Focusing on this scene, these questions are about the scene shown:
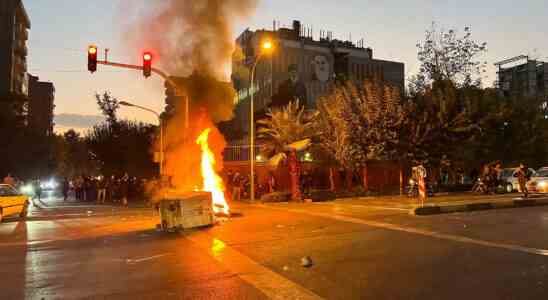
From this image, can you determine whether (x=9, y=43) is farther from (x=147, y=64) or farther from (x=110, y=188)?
(x=147, y=64)

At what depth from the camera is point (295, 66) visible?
63938 millimetres

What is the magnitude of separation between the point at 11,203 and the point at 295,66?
50.5 metres

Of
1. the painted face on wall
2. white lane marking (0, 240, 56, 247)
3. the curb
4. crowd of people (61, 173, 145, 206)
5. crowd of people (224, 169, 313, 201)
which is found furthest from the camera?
the painted face on wall

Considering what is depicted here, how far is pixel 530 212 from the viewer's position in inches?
594

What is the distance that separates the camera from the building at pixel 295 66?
201ft

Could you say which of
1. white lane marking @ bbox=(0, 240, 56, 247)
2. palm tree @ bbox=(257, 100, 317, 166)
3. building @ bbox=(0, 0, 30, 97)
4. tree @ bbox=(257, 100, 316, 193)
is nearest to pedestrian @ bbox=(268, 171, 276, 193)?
tree @ bbox=(257, 100, 316, 193)

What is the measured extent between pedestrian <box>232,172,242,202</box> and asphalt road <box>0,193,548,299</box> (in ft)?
41.1

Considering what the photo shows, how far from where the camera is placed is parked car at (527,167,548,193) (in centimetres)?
2177

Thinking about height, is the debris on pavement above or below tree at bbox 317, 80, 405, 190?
below

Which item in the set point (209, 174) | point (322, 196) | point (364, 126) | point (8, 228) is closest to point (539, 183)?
point (364, 126)

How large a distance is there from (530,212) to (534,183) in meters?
8.35

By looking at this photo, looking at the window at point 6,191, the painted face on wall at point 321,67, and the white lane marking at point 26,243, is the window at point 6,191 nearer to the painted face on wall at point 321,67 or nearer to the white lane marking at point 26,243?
the white lane marking at point 26,243

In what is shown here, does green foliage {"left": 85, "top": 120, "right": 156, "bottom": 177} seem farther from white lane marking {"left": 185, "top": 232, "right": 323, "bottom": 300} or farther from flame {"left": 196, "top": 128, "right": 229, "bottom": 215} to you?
white lane marking {"left": 185, "top": 232, "right": 323, "bottom": 300}

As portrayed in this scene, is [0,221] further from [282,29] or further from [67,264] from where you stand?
[282,29]
